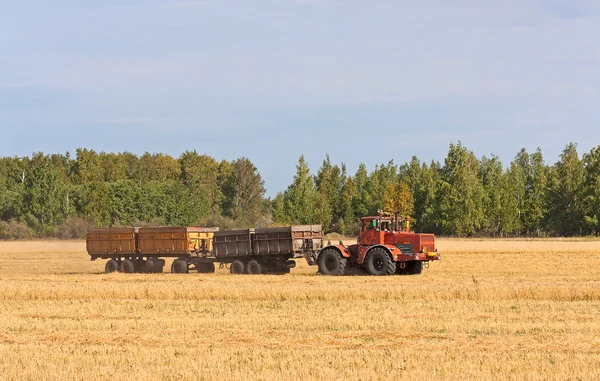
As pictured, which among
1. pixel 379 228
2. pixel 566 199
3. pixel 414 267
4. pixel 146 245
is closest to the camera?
pixel 379 228

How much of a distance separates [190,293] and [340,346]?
10709mm

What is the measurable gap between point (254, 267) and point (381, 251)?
588 cm

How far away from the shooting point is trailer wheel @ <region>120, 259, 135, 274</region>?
128ft

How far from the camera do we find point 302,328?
18.8 m

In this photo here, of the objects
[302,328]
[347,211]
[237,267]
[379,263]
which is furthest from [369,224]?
[347,211]

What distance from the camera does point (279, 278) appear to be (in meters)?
32.8

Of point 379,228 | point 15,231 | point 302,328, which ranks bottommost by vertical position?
point 302,328

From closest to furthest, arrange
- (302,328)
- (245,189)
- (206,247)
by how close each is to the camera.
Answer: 1. (302,328)
2. (206,247)
3. (245,189)

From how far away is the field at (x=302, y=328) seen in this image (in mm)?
14266

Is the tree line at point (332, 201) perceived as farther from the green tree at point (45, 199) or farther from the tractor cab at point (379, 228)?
the tractor cab at point (379, 228)

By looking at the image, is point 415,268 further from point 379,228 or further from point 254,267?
point 254,267

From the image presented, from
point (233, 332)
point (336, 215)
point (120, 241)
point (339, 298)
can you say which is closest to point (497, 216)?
point (336, 215)

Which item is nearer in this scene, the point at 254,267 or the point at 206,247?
the point at 254,267

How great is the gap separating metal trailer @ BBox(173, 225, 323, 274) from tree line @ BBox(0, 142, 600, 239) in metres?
49.0
